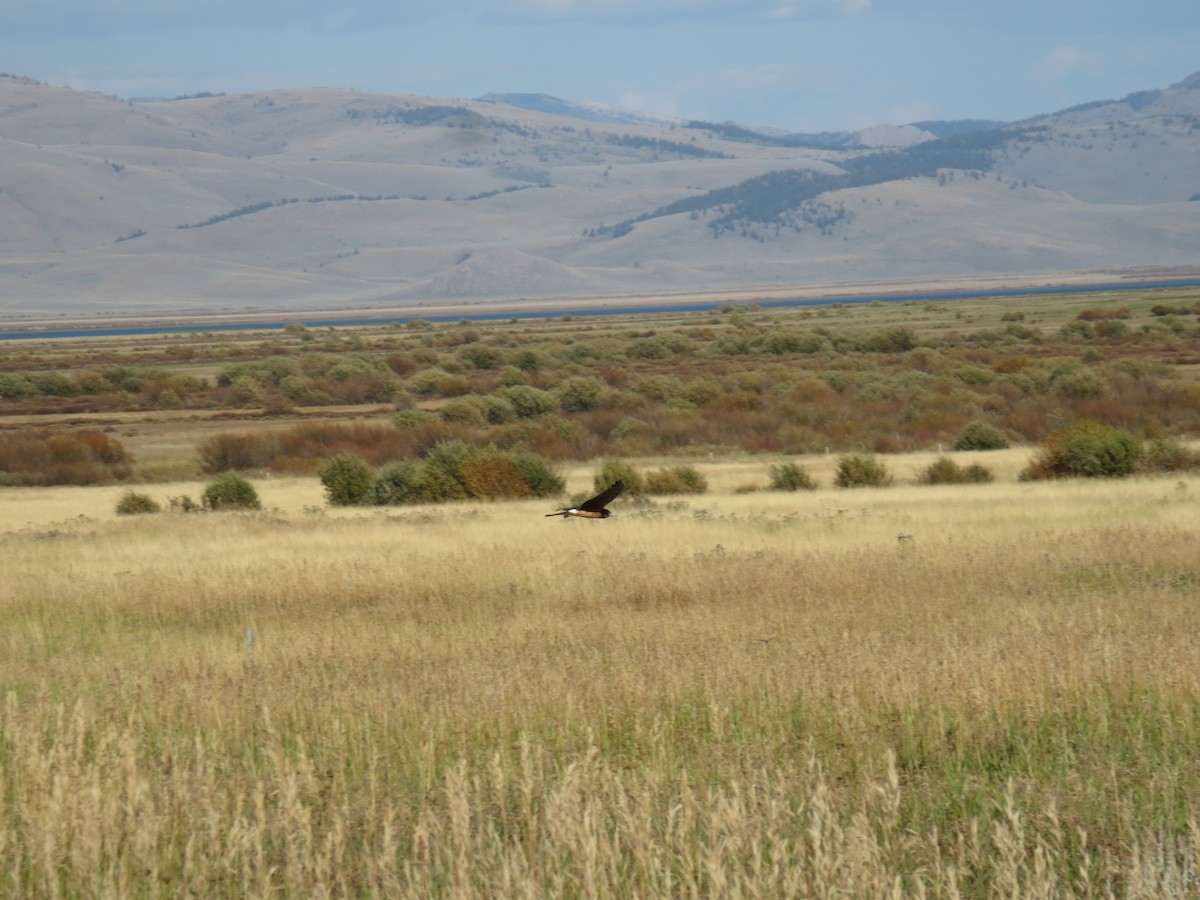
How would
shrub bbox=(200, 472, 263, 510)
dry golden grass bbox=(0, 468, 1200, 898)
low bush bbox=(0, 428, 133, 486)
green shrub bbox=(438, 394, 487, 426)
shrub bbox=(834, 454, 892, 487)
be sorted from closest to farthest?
dry golden grass bbox=(0, 468, 1200, 898)
shrub bbox=(200, 472, 263, 510)
shrub bbox=(834, 454, 892, 487)
low bush bbox=(0, 428, 133, 486)
green shrub bbox=(438, 394, 487, 426)

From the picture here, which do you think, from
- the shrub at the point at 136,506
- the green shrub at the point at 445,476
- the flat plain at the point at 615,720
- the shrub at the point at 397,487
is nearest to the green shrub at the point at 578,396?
the green shrub at the point at 445,476

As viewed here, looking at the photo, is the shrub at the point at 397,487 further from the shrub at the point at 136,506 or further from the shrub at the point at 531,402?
the shrub at the point at 531,402

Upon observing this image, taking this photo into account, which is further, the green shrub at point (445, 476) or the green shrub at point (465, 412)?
the green shrub at point (465, 412)

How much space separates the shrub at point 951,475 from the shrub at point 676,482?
216 inches

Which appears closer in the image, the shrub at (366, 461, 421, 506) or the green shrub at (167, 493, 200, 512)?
the green shrub at (167, 493, 200, 512)

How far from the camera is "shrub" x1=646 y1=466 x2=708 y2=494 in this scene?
3472 cm

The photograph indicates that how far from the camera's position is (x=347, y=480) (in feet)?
114

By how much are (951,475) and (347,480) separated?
1488 centimetres

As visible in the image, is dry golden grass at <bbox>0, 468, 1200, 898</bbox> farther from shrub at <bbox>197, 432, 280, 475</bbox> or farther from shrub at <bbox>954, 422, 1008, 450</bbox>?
shrub at <bbox>197, 432, 280, 475</bbox>

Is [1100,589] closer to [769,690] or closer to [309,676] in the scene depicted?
[769,690]

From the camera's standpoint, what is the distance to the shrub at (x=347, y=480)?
3434 cm

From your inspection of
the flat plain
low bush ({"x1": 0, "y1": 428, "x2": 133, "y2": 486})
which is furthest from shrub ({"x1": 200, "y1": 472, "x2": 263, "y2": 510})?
the flat plain

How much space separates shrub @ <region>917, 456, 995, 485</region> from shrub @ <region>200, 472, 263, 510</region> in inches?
638

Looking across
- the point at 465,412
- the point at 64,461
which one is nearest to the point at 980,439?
the point at 465,412
